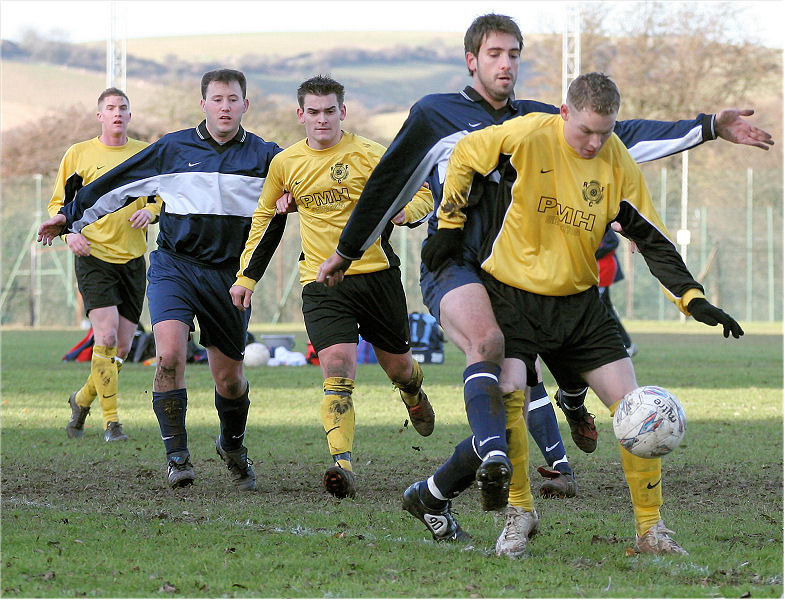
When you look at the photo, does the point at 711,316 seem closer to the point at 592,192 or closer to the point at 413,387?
the point at 592,192

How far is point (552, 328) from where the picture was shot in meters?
5.39

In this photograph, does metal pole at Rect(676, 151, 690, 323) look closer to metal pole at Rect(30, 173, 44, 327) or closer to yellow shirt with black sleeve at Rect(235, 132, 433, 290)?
metal pole at Rect(30, 173, 44, 327)

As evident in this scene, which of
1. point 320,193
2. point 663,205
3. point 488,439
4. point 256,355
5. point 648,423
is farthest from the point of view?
point 663,205

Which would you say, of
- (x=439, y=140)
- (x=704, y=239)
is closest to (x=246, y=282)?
(x=439, y=140)

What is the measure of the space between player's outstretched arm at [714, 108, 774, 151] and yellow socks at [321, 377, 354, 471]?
8.72ft

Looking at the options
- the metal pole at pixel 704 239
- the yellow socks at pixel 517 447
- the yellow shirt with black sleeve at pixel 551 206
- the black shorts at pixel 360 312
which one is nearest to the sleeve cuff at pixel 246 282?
the black shorts at pixel 360 312

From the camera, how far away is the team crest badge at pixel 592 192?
5309mm

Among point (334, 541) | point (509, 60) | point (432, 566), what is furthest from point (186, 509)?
point (509, 60)

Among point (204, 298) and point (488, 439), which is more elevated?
point (204, 298)

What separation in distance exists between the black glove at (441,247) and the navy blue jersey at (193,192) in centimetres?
256

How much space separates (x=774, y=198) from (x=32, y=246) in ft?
80.4

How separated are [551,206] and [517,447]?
3.61 feet

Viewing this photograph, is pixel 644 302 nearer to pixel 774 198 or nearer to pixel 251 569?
pixel 774 198

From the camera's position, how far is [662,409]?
5.19m
